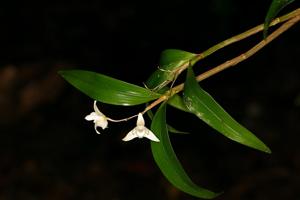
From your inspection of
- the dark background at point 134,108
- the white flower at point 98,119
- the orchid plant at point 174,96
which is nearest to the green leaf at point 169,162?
the orchid plant at point 174,96

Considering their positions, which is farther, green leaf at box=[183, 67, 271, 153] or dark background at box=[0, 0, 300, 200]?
dark background at box=[0, 0, 300, 200]

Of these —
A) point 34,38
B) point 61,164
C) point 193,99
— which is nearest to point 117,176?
point 61,164

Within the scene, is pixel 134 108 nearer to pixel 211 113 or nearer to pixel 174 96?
pixel 174 96

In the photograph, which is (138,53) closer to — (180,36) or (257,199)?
(180,36)

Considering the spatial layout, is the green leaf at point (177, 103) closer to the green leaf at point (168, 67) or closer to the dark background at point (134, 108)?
the green leaf at point (168, 67)

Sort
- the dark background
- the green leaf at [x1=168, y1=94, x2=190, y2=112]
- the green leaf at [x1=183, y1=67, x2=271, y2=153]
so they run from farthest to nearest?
the dark background < the green leaf at [x1=168, y1=94, x2=190, y2=112] < the green leaf at [x1=183, y1=67, x2=271, y2=153]

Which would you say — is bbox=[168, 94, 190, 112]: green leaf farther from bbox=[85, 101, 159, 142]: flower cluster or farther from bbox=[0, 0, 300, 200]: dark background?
bbox=[0, 0, 300, 200]: dark background

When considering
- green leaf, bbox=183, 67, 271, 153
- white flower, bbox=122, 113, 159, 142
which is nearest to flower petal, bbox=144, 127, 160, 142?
white flower, bbox=122, 113, 159, 142

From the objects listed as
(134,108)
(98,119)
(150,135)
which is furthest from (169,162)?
(134,108)
